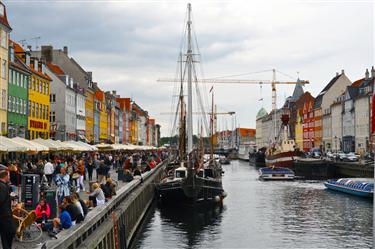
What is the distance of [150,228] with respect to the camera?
32.9 meters

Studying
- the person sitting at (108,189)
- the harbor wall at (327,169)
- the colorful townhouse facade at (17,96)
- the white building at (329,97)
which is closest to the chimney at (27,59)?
the colorful townhouse facade at (17,96)

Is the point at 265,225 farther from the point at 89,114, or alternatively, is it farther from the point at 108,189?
the point at 89,114

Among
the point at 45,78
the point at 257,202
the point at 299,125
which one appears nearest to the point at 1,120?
the point at 45,78

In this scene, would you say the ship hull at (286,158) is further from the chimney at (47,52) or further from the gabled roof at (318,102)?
the gabled roof at (318,102)

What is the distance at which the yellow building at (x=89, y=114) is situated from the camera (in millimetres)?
111125

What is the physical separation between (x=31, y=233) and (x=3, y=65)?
43999 millimetres

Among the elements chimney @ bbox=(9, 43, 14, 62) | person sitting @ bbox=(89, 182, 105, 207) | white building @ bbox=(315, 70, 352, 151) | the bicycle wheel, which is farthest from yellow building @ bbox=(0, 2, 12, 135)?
white building @ bbox=(315, 70, 352, 151)

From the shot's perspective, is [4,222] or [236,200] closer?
[4,222]

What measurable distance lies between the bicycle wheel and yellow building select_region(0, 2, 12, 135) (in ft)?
135

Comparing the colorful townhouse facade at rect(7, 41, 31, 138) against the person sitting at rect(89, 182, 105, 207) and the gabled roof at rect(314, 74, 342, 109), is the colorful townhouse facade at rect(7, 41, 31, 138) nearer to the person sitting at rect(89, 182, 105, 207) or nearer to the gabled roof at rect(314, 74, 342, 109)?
the person sitting at rect(89, 182, 105, 207)

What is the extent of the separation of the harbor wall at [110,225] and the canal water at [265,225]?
1001mm

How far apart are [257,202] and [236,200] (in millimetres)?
2200

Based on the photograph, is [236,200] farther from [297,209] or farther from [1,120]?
[1,120]

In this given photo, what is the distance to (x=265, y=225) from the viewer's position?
34000 mm
